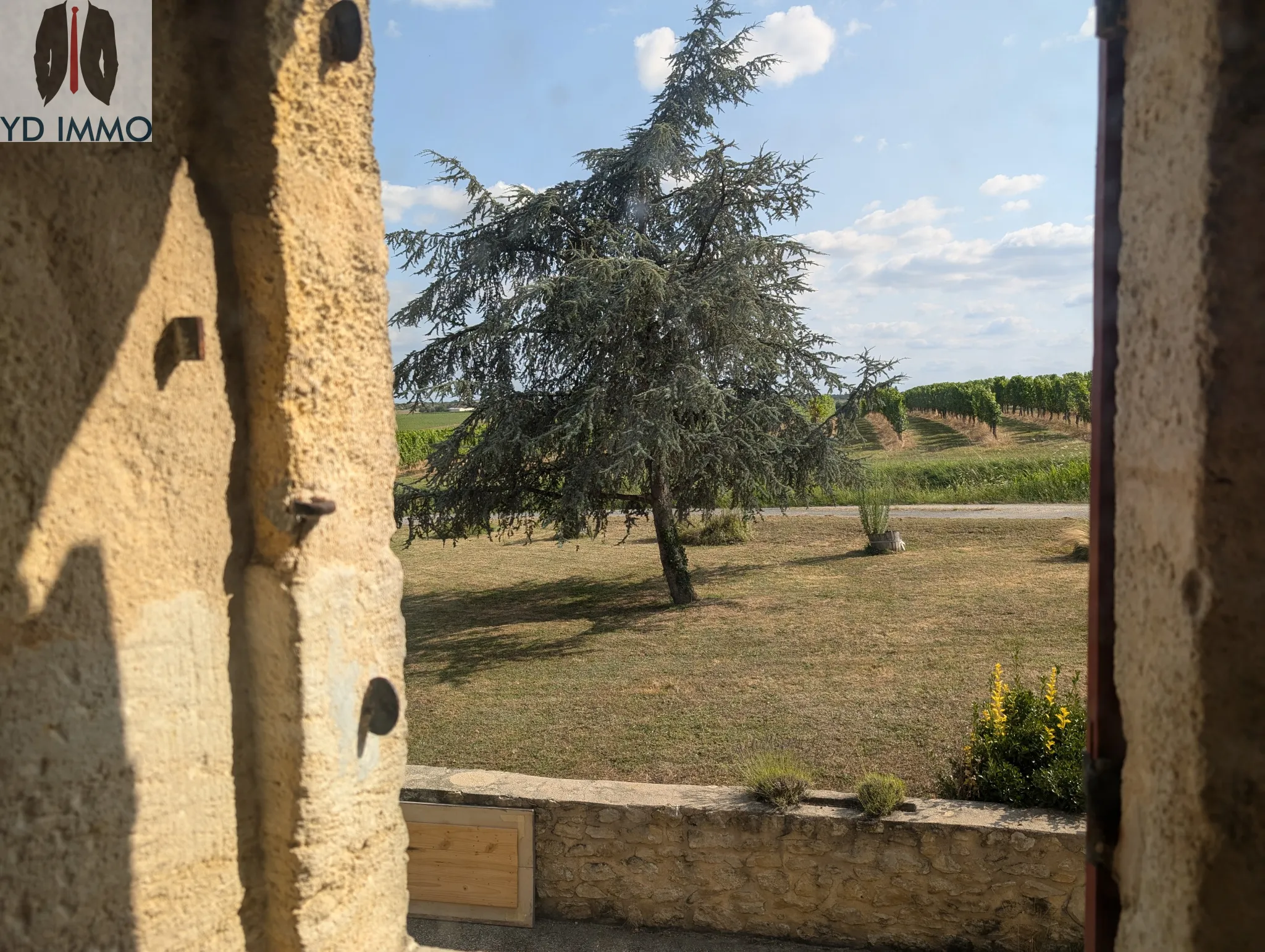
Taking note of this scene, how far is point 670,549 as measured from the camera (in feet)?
38.3

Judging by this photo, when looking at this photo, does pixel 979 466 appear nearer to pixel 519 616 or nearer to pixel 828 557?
pixel 828 557

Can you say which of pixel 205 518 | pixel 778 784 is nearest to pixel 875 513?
pixel 778 784

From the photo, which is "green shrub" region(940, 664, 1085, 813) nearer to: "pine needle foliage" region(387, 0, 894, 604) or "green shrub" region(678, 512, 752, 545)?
"pine needle foliage" region(387, 0, 894, 604)

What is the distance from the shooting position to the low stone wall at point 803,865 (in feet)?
14.6

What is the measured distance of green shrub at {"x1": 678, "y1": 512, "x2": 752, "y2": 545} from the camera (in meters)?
16.1

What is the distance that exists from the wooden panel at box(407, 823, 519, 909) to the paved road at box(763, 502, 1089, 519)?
12.6 m

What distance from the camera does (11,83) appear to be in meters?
2.05

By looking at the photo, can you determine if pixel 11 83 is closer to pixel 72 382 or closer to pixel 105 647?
pixel 72 382

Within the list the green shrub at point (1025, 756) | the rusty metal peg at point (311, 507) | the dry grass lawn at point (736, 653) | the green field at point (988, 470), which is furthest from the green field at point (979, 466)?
the rusty metal peg at point (311, 507)

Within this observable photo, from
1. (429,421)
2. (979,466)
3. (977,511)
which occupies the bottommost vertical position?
(977,511)

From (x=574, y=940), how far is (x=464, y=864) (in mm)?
699

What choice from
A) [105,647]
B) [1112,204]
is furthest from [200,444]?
[1112,204]

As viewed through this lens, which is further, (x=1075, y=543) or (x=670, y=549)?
(x=1075, y=543)

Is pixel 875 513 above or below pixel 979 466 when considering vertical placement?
below
